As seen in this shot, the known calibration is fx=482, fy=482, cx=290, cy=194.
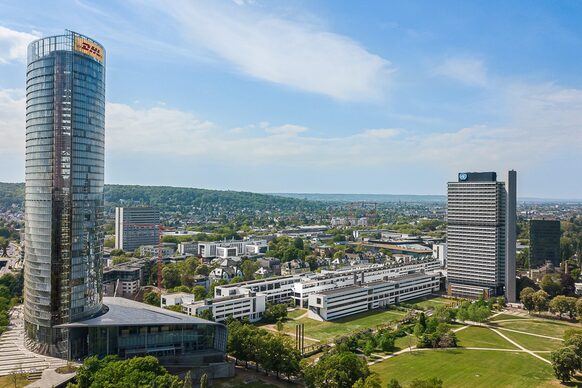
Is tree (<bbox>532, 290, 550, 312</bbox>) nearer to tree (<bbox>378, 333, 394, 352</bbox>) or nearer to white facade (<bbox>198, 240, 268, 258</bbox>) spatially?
tree (<bbox>378, 333, 394, 352</bbox>)

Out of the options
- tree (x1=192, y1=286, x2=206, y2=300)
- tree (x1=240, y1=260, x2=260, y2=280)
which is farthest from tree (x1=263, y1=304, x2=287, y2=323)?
tree (x1=240, y1=260, x2=260, y2=280)

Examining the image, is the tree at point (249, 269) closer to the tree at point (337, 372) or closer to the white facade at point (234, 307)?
the white facade at point (234, 307)

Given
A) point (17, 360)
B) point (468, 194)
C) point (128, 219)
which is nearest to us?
point (17, 360)

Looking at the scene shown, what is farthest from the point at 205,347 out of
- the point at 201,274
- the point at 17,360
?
the point at 201,274

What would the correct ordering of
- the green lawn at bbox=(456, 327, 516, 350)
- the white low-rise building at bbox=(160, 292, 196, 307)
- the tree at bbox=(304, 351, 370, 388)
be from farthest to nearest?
the white low-rise building at bbox=(160, 292, 196, 307)
the green lawn at bbox=(456, 327, 516, 350)
the tree at bbox=(304, 351, 370, 388)

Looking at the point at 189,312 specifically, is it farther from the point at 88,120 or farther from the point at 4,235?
the point at 4,235

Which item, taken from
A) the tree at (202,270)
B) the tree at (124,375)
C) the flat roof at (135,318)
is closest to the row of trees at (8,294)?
the flat roof at (135,318)
